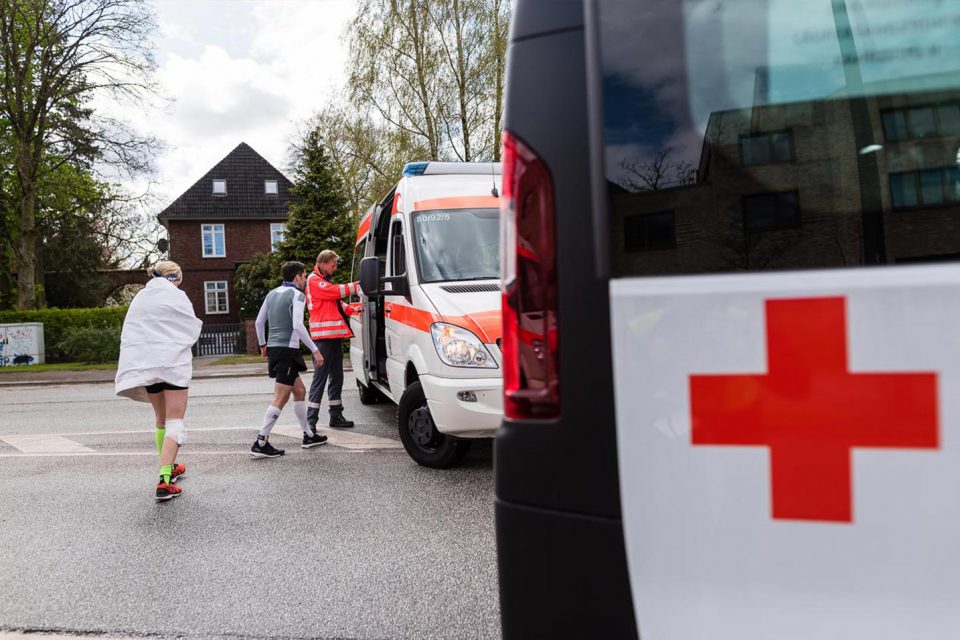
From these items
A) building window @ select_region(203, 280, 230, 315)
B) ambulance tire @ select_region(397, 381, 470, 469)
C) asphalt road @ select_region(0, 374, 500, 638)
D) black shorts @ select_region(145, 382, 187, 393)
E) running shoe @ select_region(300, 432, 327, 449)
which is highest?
building window @ select_region(203, 280, 230, 315)

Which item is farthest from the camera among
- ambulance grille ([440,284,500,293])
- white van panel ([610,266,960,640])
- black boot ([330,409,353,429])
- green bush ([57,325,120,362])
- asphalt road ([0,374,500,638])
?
green bush ([57,325,120,362])

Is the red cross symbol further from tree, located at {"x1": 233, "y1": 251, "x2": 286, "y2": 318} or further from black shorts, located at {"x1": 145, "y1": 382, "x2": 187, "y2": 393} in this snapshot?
tree, located at {"x1": 233, "y1": 251, "x2": 286, "y2": 318}

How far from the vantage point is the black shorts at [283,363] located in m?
6.91

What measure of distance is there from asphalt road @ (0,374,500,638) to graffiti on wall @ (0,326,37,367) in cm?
2067

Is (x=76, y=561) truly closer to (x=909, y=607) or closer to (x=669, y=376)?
(x=669, y=376)

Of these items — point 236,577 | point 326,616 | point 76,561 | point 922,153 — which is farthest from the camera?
point 76,561

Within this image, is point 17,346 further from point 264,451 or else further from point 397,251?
point 397,251

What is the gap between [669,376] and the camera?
1587mm

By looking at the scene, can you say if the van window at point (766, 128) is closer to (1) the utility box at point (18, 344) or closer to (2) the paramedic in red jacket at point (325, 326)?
(2) the paramedic in red jacket at point (325, 326)

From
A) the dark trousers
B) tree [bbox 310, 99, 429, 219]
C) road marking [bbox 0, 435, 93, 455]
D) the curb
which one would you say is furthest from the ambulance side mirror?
tree [bbox 310, 99, 429, 219]

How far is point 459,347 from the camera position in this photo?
5.58m

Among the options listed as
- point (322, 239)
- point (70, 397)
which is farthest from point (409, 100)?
point (70, 397)

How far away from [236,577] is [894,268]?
3528 millimetres

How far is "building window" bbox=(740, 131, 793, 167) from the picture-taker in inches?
66.6
